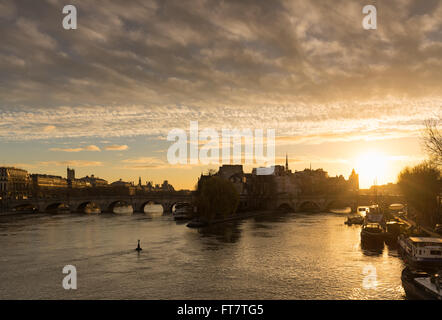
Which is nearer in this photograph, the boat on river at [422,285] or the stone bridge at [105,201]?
the boat on river at [422,285]

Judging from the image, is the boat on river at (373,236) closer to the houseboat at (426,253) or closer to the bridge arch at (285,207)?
the houseboat at (426,253)

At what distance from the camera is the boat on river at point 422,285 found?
2866 centimetres

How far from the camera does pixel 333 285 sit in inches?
1437

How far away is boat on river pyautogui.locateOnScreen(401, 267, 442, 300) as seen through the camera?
28656mm

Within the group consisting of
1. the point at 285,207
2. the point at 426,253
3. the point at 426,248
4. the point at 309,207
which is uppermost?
the point at 426,248

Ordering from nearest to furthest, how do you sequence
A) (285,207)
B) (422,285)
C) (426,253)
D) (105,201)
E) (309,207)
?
(422,285) → (426,253) → (105,201) → (285,207) → (309,207)

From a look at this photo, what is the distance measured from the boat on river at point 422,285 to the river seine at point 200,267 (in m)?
1.27

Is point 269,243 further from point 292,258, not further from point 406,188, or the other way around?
point 406,188

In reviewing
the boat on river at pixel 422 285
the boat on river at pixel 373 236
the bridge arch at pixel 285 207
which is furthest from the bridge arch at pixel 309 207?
the boat on river at pixel 422 285

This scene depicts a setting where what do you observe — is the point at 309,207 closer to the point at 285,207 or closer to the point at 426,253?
the point at 285,207

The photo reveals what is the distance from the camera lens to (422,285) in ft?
99.0

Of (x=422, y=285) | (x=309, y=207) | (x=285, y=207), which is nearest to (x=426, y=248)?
(x=422, y=285)

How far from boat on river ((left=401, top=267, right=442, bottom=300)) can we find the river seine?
1275 millimetres

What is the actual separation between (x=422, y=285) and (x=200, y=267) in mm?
21605
